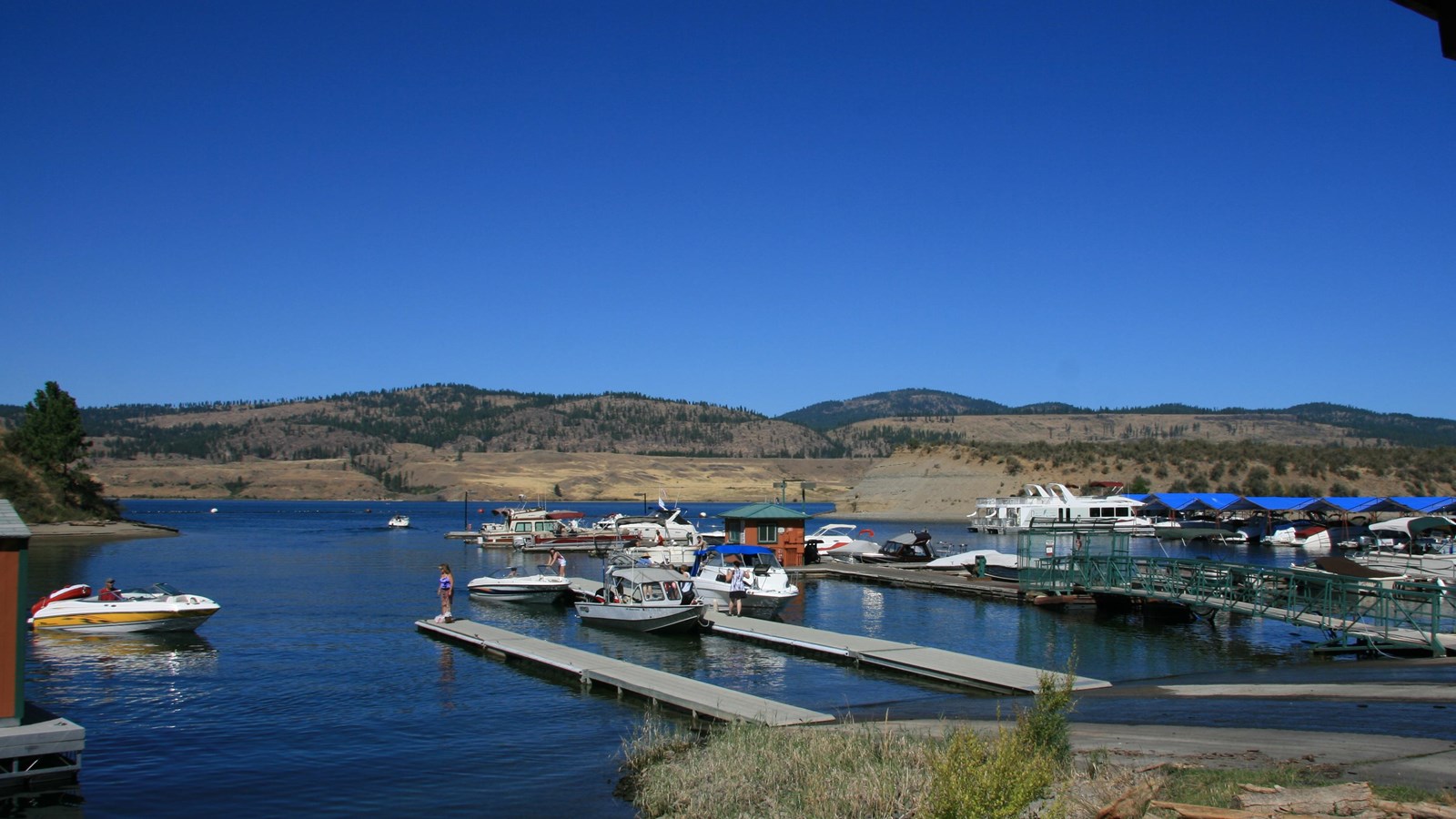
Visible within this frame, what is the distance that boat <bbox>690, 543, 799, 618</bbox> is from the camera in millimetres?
36000

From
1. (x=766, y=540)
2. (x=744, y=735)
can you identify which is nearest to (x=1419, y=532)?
(x=766, y=540)

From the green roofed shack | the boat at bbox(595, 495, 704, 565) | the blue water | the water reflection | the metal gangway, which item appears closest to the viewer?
the blue water

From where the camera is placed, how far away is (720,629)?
105 ft

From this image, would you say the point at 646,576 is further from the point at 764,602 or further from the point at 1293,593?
the point at 1293,593

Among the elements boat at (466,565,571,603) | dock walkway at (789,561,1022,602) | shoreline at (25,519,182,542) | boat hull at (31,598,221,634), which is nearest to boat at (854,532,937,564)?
dock walkway at (789,561,1022,602)

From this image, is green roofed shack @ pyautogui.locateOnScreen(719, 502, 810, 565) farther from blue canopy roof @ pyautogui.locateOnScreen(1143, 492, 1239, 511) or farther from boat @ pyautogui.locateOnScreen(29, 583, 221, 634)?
blue canopy roof @ pyautogui.locateOnScreen(1143, 492, 1239, 511)

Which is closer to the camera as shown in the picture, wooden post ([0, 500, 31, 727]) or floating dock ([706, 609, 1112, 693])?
wooden post ([0, 500, 31, 727])

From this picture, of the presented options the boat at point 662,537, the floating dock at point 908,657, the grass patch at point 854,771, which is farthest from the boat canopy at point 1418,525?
the grass patch at point 854,771

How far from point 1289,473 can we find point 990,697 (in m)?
108

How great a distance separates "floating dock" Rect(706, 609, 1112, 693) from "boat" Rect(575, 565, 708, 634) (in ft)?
3.53

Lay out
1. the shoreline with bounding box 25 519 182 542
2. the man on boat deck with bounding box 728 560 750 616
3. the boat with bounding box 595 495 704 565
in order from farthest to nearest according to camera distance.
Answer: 1. the shoreline with bounding box 25 519 182 542
2. the boat with bounding box 595 495 704 565
3. the man on boat deck with bounding box 728 560 750 616

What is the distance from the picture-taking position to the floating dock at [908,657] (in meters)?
22.5

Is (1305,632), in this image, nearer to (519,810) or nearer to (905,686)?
(905,686)

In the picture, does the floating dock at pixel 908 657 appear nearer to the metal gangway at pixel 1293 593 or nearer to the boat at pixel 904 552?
the metal gangway at pixel 1293 593
